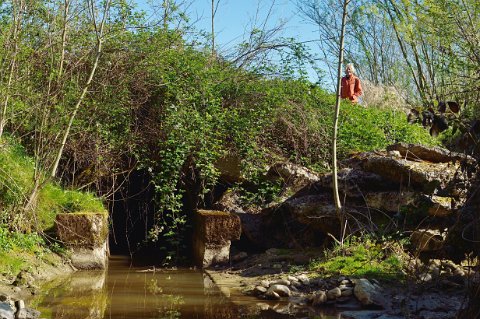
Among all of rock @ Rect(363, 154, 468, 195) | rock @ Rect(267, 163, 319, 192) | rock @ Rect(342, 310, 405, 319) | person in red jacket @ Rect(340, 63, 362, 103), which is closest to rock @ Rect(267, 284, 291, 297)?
rock @ Rect(342, 310, 405, 319)


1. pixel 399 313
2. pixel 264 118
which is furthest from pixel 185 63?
pixel 399 313

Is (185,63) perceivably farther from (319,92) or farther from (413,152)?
(413,152)

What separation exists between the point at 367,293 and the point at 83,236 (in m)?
5.62

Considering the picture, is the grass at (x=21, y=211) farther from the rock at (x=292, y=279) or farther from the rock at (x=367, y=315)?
the rock at (x=367, y=315)

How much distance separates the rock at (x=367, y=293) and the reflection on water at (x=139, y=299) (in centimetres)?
87

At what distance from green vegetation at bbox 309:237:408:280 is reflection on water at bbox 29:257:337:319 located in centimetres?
169

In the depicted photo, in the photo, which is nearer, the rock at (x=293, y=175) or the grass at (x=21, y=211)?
the grass at (x=21, y=211)

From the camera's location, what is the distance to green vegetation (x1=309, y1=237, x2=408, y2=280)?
11.1 meters

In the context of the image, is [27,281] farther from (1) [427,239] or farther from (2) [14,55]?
(1) [427,239]

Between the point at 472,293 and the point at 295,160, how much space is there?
10286 mm

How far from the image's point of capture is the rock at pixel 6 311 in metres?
8.16

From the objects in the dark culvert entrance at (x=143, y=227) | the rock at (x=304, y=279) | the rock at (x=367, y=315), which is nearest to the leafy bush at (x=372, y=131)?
the dark culvert entrance at (x=143, y=227)

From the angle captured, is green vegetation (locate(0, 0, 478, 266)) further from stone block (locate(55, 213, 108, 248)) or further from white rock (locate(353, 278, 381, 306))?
white rock (locate(353, 278, 381, 306))

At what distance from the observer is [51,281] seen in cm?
1173
